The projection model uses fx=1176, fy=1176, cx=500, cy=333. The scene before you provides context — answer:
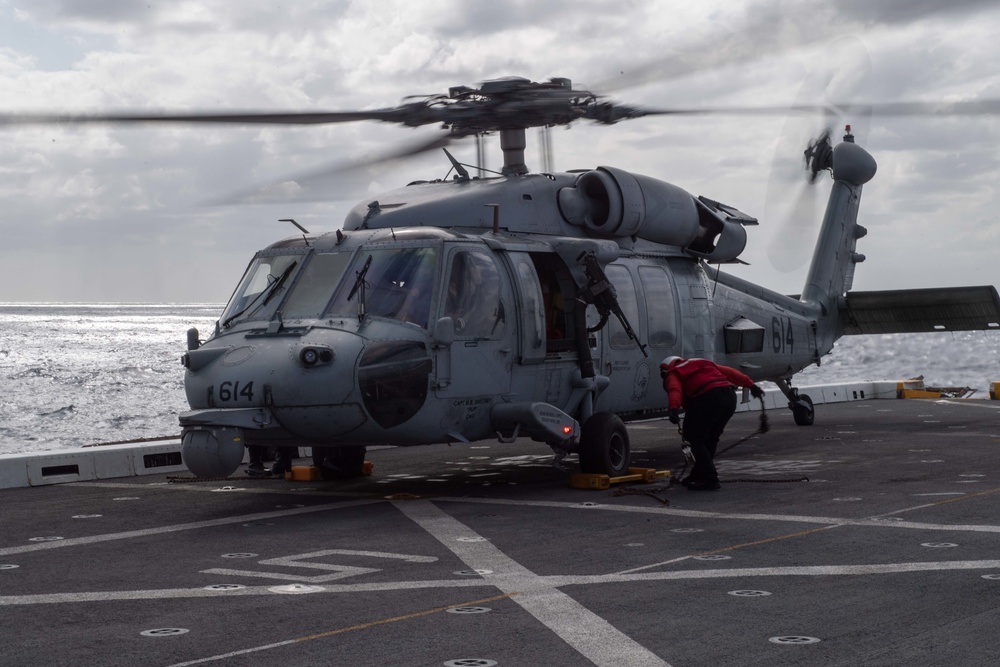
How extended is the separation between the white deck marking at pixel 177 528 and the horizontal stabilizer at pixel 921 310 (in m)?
11.4


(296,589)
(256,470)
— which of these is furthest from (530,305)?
(296,589)

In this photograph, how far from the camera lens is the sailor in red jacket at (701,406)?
492 inches

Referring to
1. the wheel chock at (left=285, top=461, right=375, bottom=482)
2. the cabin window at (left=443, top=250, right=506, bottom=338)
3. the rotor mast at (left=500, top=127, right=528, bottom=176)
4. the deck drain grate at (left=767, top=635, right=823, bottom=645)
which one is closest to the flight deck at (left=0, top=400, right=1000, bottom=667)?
the deck drain grate at (left=767, top=635, right=823, bottom=645)

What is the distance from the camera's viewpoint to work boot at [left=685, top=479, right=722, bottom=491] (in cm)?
1245

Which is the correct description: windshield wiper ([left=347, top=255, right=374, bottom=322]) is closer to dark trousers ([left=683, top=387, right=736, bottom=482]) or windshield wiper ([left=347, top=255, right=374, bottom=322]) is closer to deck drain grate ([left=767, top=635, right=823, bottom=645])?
dark trousers ([left=683, top=387, right=736, bottom=482])

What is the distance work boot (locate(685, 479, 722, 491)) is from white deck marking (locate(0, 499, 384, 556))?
3323mm

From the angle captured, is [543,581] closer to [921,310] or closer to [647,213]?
[647,213]

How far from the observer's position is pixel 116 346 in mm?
132625

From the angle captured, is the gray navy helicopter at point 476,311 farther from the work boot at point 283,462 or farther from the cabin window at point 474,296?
the work boot at point 283,462

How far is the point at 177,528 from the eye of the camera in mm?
10664

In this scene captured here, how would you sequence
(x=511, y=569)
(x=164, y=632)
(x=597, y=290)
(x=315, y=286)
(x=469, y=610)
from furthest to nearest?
1. (x=597, y=290)
2. (x=315, y=286)
3. (x=511, y=569)
4. (x=469, y=610)
5. (x=164, y=632)

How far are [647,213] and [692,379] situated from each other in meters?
2.92

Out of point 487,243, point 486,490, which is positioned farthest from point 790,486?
point 487,243

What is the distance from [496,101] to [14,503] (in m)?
6.81
